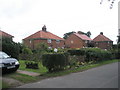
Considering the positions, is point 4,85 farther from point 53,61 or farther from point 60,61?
point 60,61

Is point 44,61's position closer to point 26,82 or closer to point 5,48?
point 26,82

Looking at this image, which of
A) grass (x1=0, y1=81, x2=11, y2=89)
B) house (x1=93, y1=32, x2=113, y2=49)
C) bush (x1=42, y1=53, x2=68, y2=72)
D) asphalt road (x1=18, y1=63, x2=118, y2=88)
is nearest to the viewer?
grass (x1=0, y1=81, x2=11, y2=89)

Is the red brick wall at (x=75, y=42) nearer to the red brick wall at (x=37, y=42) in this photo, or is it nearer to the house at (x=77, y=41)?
the house at (x=77, y=41)

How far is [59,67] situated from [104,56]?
426 inches

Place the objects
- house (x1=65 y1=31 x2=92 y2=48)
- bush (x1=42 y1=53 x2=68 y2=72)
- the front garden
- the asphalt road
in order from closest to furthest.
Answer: the asphalt road → the front garden → bush (x1=42 y1=53 x2=68 y2=72) → house (x1=65 y1=31 x2=92 y2=48)

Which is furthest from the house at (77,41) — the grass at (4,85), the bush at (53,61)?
the grass at (4,85)

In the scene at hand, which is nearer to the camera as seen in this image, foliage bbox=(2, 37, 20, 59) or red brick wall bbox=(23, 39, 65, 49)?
foliage bbox=(2, 37, 20, 59)

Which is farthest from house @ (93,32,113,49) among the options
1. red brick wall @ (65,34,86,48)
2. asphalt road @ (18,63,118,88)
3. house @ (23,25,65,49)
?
asphalt road @ (18,63,118,88)

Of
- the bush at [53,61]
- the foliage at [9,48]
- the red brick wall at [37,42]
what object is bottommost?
the bush at [53,61]

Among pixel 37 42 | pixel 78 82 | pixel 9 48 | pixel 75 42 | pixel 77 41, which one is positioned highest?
pixel 77 41

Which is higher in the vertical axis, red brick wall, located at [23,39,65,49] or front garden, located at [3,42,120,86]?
red brick wall, located at [23,39,65,49]

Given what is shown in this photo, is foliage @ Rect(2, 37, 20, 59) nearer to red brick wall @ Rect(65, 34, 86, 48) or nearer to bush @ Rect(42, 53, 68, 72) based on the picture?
bush @ Rect(42, 53, 68, 72)

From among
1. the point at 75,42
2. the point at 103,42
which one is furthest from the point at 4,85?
the point at 103,42

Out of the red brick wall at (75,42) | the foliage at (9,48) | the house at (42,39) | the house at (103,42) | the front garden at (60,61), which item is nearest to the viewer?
the front garden at (60,61)
